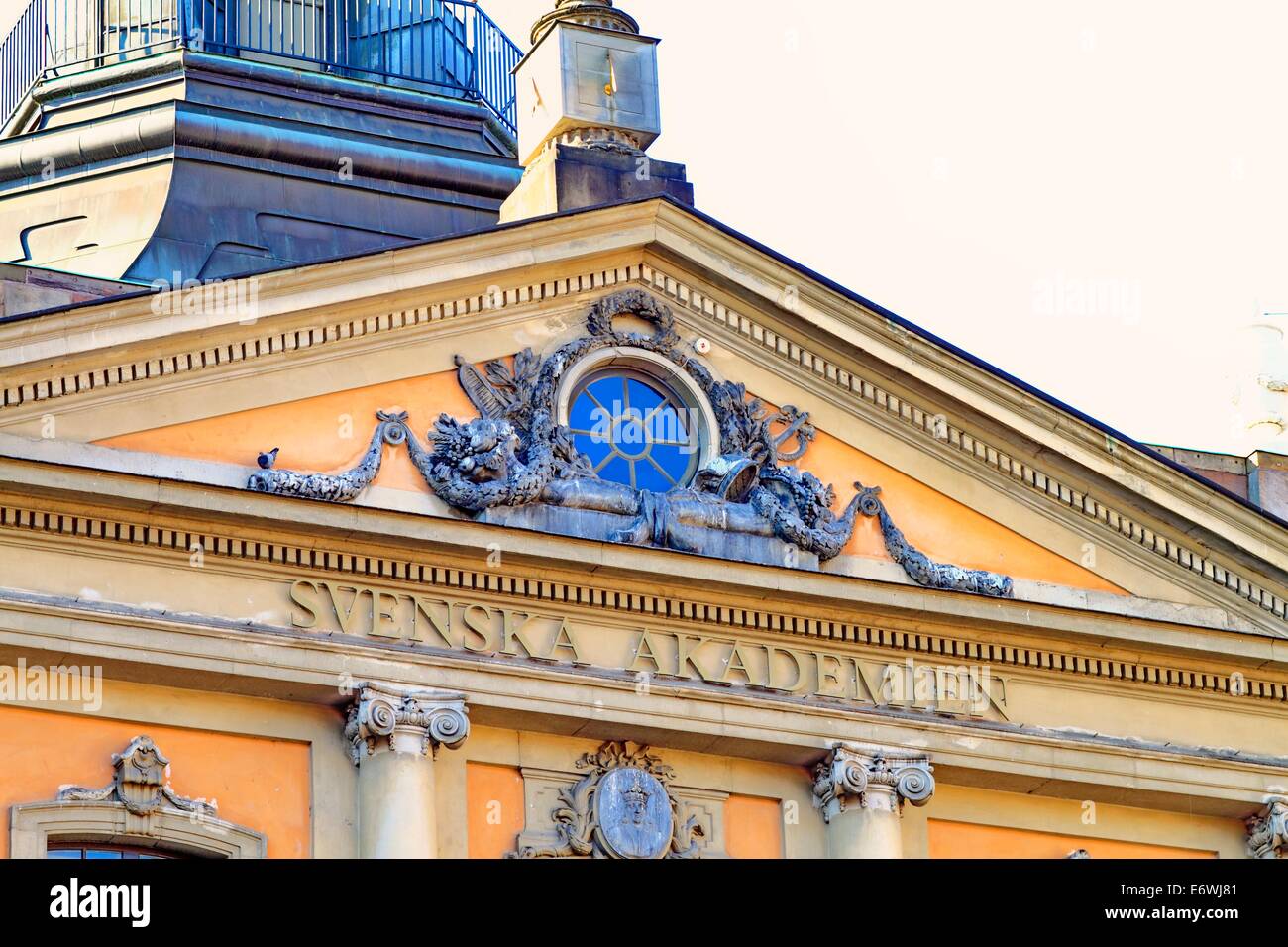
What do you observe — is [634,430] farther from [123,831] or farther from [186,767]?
[123,831]

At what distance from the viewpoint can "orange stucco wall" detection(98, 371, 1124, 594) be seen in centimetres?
2245

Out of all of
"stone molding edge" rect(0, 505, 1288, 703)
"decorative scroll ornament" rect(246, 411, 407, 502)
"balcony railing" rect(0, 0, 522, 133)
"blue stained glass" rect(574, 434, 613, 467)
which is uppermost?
"balcony railing" rect(0, 0, 522, 133)

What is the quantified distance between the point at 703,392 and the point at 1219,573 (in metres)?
4.54

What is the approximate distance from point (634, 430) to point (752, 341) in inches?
49.1

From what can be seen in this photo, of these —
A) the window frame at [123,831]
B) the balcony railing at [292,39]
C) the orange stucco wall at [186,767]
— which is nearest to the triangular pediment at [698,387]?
the orange stucco wall at [186,767]

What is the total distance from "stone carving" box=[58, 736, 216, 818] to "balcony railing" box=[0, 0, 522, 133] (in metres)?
10.3

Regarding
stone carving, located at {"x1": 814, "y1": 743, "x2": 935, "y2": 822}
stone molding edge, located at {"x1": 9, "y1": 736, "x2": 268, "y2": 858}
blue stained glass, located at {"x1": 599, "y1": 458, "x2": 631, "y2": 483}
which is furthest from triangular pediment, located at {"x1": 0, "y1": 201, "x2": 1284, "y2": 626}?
stone molding edge, located at {"x1": 9, "y1": 736, "x2": 268, "y2": 858}

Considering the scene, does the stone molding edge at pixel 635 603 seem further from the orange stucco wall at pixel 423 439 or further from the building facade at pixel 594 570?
the orange stucco wall at pixel 423 439

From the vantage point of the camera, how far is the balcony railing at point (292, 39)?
30391 mm

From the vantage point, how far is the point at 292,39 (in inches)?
1218

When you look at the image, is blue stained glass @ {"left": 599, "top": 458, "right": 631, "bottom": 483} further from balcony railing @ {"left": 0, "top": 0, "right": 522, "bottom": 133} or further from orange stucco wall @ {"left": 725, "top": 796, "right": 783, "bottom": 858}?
balcony railing @ {"left": 0, "top": 0, "right": 522, "bottom": 133}

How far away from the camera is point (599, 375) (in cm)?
2398

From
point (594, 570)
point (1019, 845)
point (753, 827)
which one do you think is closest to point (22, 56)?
point (594, 570)
